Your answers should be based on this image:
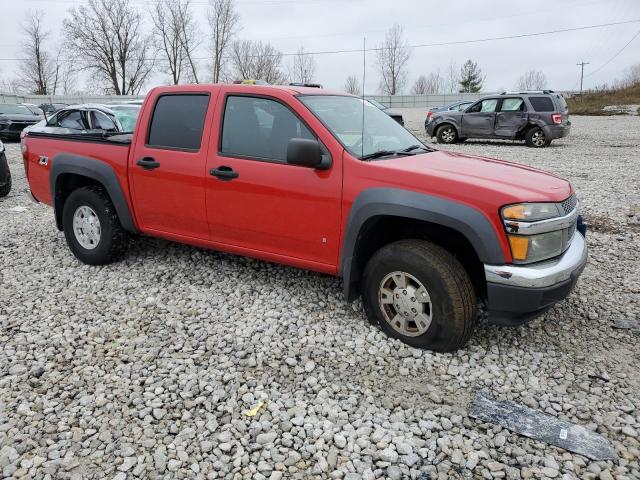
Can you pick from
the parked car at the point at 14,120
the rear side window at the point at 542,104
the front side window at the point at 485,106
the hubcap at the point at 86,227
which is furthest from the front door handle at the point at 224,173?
the parked car at the point at 14,120

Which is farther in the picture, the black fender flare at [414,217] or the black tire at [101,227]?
the black tire at [101,227]

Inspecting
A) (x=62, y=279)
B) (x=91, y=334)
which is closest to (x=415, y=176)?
(x=91, y=334)

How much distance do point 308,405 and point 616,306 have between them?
2.82m

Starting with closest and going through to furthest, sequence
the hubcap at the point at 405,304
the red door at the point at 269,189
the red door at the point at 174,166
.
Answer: the hubcap at the point at 405,304 → the red door at the point at 269,189 → the red door at the point at 174,166

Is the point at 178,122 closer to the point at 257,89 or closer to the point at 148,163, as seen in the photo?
the point at 148,163

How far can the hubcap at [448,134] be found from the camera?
1705 cm

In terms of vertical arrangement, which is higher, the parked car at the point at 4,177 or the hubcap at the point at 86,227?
the parked car at the point at 4,177

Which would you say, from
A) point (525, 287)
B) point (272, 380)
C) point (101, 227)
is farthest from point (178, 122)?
point (525, 287)

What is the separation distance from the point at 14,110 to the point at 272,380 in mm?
20278

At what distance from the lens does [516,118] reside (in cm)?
1555

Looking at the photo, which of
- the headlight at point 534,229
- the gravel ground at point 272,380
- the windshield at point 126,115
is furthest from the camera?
the windshield at point 126,115

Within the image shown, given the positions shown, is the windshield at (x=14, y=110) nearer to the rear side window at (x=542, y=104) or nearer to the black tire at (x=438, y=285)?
the rear side window at (x=542, y=104)

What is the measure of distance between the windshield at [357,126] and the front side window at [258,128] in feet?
0.64

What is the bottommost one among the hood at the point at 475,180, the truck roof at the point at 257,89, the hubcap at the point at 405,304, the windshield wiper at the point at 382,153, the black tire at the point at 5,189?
the hubcap at the point at 405,304
